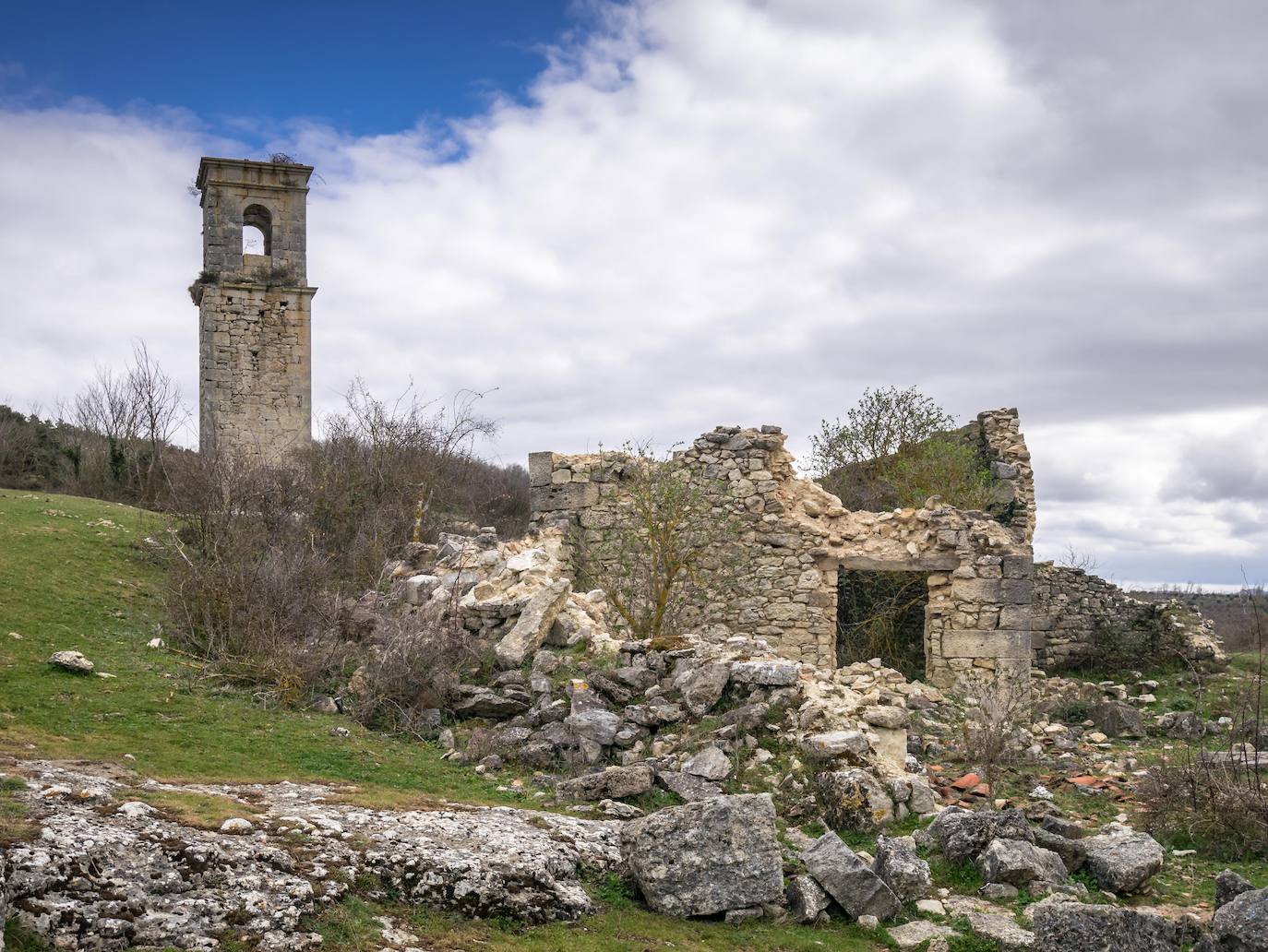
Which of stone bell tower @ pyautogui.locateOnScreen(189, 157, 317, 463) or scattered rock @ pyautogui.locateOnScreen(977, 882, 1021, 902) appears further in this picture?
stone bell tower @ pyautogui.locateOnScreen(189, 157, 317, 463)

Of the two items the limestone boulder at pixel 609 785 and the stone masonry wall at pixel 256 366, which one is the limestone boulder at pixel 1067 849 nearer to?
the limestone boulder at pixel 609 785

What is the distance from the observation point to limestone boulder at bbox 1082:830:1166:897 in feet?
21.4

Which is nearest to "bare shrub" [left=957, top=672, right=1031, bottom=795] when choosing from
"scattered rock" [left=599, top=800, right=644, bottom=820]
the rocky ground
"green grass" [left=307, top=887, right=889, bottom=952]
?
the rocky ground

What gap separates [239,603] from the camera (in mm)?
10891

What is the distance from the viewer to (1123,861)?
6.59 meters

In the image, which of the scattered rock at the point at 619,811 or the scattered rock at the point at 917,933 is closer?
the scattered rock at the point at 917,933

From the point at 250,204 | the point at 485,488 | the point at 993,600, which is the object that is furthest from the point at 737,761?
the point at 485,488

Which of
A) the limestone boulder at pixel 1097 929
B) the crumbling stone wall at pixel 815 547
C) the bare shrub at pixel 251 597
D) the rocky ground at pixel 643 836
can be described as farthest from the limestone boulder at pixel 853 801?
the crumbling stone wall at pixel 815 547

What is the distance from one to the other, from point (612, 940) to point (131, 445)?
21928 mm

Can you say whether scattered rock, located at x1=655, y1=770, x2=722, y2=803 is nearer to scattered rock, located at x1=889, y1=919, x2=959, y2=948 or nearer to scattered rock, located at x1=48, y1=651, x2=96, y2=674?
scattered rock, located at x1=889, y1=919, x2=959, y2=948

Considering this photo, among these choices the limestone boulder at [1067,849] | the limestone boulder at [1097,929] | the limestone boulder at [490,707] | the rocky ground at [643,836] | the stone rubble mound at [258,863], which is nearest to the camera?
the stone rubble mound at [258,863]

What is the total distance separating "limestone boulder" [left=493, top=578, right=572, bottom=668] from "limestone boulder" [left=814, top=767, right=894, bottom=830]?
3.63 m

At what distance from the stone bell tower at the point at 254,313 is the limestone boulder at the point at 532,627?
12365 millimetres

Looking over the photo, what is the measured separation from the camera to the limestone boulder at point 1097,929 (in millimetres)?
5383
